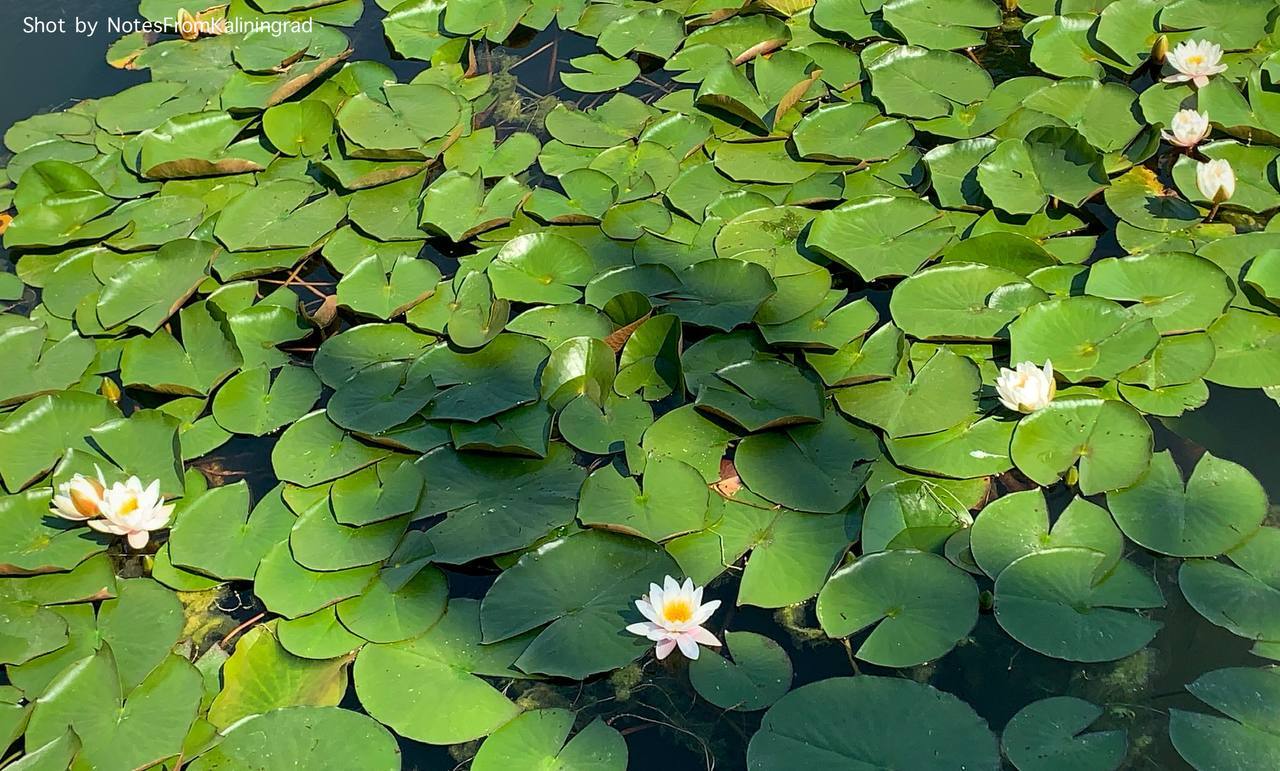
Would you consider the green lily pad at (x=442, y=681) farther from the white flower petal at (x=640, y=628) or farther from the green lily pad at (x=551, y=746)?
the white flower petal at (x=640, y=628)

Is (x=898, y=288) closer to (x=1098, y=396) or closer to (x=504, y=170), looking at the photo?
(x=1098, y=396)

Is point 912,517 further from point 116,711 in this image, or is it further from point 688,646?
point 116,711

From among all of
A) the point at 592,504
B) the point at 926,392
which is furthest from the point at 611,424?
the point at 926,392

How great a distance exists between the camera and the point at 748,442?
2379 millimetres

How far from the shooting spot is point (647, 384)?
8.43 ft

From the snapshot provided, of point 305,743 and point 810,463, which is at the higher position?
point 810,463

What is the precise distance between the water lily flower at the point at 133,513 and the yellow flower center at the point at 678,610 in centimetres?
125

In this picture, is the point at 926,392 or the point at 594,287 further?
the point at 594,287

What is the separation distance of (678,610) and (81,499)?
141 cm

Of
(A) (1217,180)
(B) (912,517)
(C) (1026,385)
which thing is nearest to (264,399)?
Answer: (B) (912,517)

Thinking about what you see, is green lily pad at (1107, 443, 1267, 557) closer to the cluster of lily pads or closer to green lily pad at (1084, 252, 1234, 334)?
the cluster of lily pads

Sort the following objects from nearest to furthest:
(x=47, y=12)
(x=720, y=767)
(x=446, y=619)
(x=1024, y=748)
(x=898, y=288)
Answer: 1. (x=1024, y=748)
2. (x=720, y=767)
3. (x=446, y=619)
4. (x=898, y=288)
5. (x=47, y=12)

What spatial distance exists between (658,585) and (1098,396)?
1.17 m

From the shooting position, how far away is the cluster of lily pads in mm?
2000
